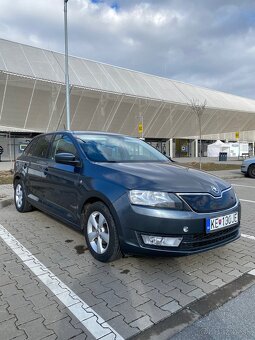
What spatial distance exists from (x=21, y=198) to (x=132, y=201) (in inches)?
144

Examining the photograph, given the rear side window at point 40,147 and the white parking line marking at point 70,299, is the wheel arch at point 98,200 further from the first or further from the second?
the rear side window at point 40,147

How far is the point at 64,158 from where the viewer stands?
153 inches

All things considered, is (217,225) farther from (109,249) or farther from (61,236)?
(61,236)

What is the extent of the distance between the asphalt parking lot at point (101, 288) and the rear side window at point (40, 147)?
1.46m

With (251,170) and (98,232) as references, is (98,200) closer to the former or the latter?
(98,232)

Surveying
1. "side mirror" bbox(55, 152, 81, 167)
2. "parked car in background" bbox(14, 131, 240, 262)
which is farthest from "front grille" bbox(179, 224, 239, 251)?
"side mirror" bbox(55, 152, 81, 167)

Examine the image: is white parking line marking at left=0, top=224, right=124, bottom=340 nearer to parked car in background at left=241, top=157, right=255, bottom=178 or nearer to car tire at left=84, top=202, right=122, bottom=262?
car tire at left=84, top=202, right=122, bottom=262

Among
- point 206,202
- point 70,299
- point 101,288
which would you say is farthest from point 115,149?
point 70,299

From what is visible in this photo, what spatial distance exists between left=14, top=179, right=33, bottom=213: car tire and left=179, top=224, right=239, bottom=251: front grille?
3.70m

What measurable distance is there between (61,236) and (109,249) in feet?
4.85

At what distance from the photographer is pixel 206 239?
10.4 feet

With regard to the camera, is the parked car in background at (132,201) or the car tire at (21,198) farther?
the car tire at (21,198)

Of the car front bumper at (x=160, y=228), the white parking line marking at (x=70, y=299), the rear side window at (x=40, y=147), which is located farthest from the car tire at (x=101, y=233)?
the rear side window at (x=40, y=147)

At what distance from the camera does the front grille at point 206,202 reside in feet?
10.2
